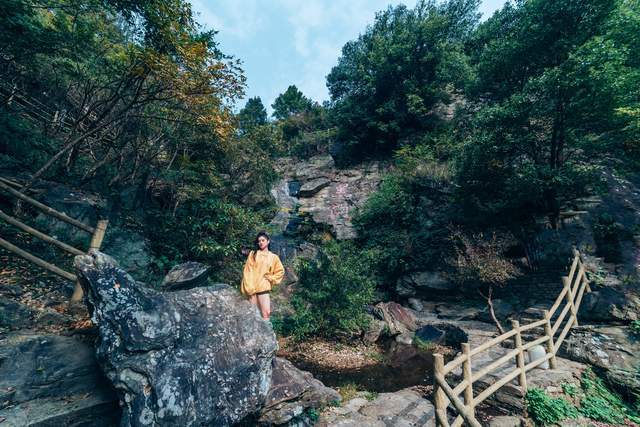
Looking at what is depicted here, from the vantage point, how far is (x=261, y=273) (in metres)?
5.09

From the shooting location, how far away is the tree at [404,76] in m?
18.3

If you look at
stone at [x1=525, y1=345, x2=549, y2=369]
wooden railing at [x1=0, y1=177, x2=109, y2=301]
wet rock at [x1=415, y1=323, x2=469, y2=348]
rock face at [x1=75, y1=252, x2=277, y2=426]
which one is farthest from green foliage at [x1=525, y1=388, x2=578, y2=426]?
wooden railing at [x1=0, y1=177, x2=109, y2=301]

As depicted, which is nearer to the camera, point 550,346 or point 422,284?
point 550,346

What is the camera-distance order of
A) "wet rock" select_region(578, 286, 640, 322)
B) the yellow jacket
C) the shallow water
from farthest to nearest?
"wet rock" select_region(578, 286, 640, 322)
the shallow water
the yellow jacket

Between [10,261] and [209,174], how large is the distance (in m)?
6.08

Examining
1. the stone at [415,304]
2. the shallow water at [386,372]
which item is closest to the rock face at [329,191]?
the stone at [415,304]

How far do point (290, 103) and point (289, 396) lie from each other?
35637 mm

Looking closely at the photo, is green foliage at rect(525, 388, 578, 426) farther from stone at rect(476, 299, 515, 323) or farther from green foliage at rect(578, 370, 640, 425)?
stone at rect(476, 299, 515, 323)

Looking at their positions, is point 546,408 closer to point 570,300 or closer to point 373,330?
point 570,300

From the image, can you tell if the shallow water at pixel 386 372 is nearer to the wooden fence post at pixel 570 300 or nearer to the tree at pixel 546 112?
the wooden fence post at pixel 570 300

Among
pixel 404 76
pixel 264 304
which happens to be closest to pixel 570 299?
pixel 264 304

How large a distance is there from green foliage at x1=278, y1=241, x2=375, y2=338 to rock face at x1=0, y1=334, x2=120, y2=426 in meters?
6.04

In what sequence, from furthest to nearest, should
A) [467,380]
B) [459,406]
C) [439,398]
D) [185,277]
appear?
[185,277] → [467,380] → [439,398] → [459,406]

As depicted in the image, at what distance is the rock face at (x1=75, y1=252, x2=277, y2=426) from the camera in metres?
3.40
